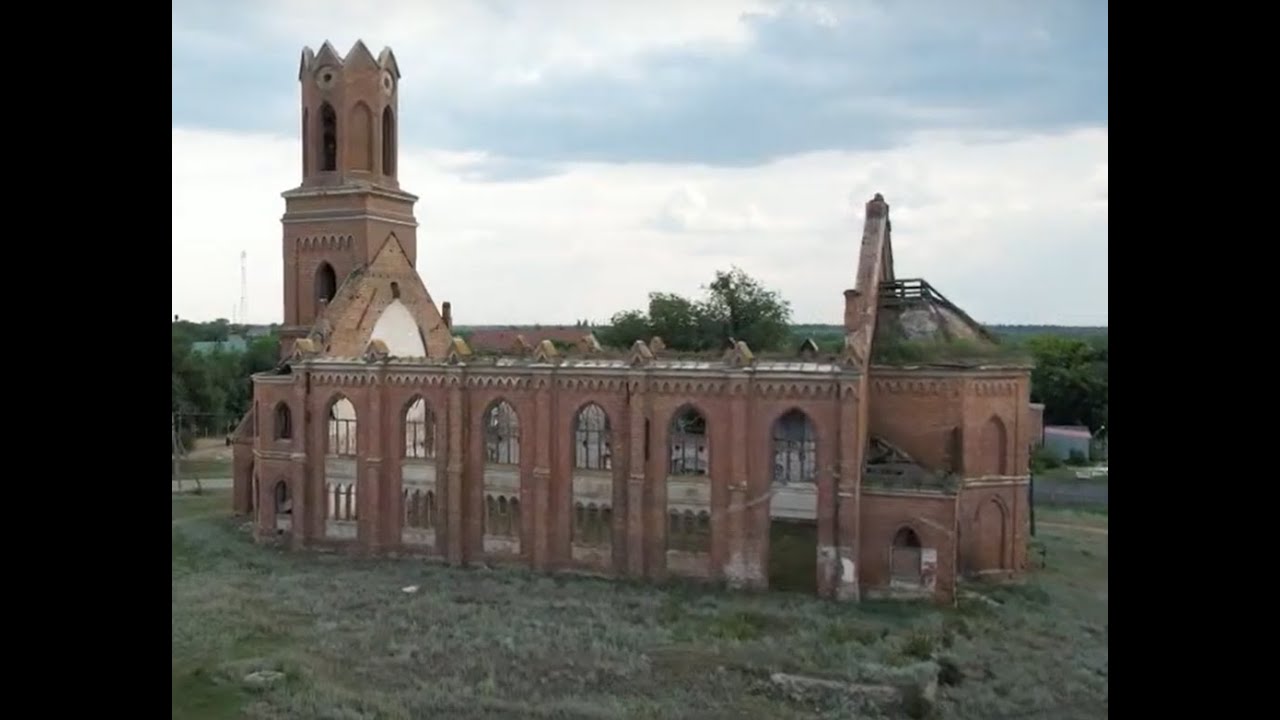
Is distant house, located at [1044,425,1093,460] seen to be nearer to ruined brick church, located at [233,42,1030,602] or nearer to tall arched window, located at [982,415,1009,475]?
ruined brick church, located at [233,42,1030,602]

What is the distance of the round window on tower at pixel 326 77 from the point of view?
3312 centimetres

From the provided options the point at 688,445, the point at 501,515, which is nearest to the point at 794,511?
the point at 501,515

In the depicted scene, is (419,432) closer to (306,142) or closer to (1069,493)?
(306,142)

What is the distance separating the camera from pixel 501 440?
1089 inches

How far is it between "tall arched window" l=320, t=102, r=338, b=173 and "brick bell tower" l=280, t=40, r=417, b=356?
34 mm

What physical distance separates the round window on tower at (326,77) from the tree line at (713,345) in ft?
43.8

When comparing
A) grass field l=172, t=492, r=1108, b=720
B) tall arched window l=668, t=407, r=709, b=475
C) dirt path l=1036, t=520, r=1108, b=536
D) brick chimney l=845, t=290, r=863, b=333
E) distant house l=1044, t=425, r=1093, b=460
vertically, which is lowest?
grass field l=172, t=492, r=1108, b=720

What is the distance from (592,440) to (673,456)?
3.37 m

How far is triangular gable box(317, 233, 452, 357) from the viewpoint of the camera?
3096cm

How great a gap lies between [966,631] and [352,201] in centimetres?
2304

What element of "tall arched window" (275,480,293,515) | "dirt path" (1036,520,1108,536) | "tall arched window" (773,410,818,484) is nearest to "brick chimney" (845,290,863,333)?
"tall arched window" (773,410,818,484)

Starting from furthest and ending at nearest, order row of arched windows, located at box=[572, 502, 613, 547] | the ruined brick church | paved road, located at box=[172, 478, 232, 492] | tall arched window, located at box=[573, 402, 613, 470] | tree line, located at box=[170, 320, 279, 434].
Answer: tree line, located at box=[170, 320, 279, 434] → paved road, located at box=[172, 478, 232, 492] → tall arched window, located at box=[573, 402, 613, 470] → row of arched windows, located at box=[572, 502, 613, 547] → the ruined brick church
